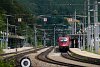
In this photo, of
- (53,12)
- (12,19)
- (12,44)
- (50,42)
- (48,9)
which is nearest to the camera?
(48,9)

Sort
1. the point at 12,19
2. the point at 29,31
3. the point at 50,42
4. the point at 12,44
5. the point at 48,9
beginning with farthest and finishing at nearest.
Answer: the point at 50,42 → the point at 29,31 → the point at 12,19 → the point at 12,44 → the point at 48,9

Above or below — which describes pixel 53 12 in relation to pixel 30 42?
above

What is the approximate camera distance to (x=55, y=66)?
22625 mm

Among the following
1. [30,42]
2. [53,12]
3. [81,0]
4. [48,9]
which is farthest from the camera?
[30,42]

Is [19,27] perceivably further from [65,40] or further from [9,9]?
[65,40]

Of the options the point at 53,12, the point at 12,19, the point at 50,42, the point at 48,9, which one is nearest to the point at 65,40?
the point at 48,9

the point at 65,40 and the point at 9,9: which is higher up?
the point at 9,9

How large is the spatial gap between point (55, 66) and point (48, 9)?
51897mm

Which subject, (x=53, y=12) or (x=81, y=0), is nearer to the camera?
(x=81, y=0)

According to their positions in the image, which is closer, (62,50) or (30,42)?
(62,50)

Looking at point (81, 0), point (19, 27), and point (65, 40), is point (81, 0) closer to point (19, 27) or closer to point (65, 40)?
point (65, 40)

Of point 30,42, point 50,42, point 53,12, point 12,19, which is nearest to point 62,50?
point 53,12

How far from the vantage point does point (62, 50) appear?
54594mm

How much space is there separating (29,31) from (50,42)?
86.0ft
